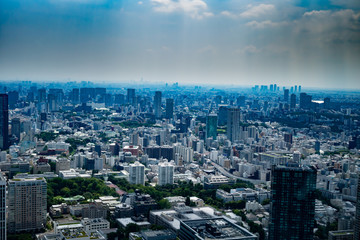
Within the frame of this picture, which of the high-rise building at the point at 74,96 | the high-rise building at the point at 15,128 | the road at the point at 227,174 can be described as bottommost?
the road at the point at 227,174

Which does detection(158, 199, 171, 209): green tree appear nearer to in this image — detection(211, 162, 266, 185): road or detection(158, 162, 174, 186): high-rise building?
detection(158, 162, 174, 186): high-rise building

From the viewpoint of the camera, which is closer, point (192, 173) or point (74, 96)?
point (192, 173)

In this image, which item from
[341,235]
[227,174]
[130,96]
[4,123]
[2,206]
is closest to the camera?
[2,206]

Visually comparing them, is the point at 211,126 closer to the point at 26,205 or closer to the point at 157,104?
the point at 157,104

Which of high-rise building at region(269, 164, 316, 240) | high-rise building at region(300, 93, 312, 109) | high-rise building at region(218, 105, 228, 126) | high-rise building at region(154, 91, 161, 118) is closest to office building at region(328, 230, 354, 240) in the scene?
high-rise building at region(269, 164, 316, 240)

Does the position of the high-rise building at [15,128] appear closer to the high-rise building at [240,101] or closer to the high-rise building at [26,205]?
the high-rise building at [26,205]

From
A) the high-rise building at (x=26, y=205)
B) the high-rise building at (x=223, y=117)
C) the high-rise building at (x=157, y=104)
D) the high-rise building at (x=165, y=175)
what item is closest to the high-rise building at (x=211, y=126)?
the high-rise building at (x=223, y=117)

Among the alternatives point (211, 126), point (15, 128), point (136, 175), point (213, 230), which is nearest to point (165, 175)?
point (136, 175)
